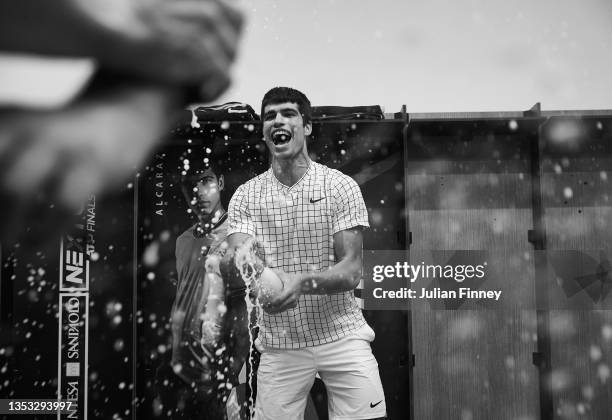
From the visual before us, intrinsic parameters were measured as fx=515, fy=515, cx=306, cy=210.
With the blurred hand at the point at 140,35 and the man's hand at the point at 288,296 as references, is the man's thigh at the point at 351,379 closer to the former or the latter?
the man's hand at the point at 288,296

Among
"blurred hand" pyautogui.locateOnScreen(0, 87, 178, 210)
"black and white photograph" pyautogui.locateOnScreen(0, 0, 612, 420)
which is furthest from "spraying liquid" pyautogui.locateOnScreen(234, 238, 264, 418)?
"blurred hand" pyautogui.locateOnScreen(0, 87, 178, 210)

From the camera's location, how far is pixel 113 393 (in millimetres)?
2229

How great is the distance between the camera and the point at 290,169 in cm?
185

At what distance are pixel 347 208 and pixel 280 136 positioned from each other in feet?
1.29

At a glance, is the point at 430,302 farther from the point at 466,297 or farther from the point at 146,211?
the point at 146,211

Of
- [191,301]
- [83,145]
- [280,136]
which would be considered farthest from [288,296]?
[83,145]

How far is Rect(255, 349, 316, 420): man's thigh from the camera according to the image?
1583 millimetres

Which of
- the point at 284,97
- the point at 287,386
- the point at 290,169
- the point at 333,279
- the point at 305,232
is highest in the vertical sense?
the point at 284,97

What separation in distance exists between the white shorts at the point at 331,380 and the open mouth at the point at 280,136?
73cm

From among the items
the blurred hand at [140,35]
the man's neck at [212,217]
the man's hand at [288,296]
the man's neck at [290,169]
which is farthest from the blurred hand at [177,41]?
the man's neck at [212,217]

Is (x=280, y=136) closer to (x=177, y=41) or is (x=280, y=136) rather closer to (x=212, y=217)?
(x=212, y=217)

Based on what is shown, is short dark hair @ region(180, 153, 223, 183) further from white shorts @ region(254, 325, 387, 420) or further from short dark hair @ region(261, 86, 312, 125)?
white shorts @ region(254, 325, 387, 420)

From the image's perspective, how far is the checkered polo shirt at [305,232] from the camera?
1606 millimetres

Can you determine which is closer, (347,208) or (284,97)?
(347,208)
